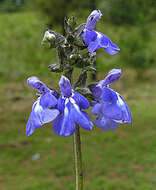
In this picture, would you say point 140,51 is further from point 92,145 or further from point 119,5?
point 92,145

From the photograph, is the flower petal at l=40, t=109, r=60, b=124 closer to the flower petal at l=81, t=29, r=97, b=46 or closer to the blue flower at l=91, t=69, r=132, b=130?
the blue flower at l=91, t=69, r=132, b=130

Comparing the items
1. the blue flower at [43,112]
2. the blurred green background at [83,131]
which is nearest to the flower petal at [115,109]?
the blue flower at [43,112]

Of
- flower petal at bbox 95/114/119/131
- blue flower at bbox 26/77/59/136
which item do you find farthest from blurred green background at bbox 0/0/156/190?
blue flower at bbox 26/77/59/136

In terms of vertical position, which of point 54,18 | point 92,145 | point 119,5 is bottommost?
point 92,145

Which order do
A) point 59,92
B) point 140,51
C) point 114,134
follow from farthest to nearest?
point 140,51 → point 114,134 → point 59,92

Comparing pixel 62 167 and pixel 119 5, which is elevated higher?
pixel 119 5

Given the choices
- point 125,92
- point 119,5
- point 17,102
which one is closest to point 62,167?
point 17,102

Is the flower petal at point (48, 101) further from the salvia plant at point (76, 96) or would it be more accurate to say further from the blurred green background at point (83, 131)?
the blurred green background at point (83, 131)
